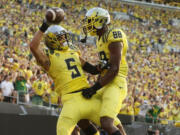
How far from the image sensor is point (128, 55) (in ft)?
61.5

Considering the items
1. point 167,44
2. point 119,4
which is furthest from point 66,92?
point 119,4

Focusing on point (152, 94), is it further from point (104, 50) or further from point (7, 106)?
point (104, 50)

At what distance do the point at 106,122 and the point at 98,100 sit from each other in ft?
1.08

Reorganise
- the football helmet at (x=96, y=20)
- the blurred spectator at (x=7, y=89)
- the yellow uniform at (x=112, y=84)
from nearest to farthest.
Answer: the yellow uniform at (x=112, y=84), the football helmet at (x=96, y=20), the blurred spectator at (x=7, y=89)

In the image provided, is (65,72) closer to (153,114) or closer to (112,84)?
(112,84)

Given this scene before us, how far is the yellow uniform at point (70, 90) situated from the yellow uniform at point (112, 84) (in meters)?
0.14

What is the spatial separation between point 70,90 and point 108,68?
538 millimetres

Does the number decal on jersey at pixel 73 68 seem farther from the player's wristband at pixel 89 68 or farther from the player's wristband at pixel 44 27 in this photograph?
Answer: the player's wristband at pixel 44 27

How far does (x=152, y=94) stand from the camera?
13.6 m

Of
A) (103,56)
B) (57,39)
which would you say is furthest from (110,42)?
(57,39)

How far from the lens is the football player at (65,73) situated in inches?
169

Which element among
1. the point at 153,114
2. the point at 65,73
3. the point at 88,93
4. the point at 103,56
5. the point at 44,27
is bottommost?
the point at 153,114

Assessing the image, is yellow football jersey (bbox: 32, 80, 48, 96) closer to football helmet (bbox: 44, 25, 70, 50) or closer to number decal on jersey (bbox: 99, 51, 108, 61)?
number decal on jersey (bbox: 99, 51, 108, 61)

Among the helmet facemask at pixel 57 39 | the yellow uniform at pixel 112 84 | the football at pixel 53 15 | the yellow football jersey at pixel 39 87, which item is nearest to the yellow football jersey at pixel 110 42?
the yellow uniform at pixel 112 84
